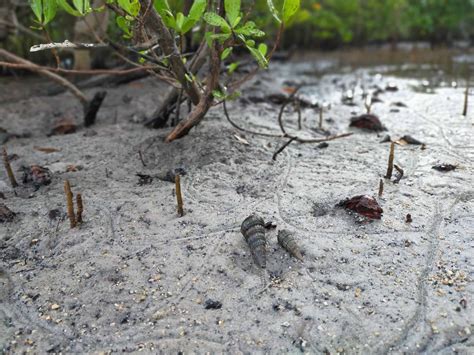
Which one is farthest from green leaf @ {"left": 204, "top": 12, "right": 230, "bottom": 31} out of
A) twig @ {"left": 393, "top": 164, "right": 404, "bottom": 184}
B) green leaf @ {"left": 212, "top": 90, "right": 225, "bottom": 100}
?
twig @ {"left": 393, "top": 164, "right": 404, "bottom": 184}

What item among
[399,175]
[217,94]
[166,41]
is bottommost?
[399,175]

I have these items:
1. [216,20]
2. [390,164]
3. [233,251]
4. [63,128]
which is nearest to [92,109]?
[63,128]

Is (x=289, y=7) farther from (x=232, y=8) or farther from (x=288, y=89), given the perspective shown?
(x=288, y=89)

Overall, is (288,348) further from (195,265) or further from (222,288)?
(195,265)

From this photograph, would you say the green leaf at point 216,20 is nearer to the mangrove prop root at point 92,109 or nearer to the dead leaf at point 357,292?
the dead leaf at point 357,292

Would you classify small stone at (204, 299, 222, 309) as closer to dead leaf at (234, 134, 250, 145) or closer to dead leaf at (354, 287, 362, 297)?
dead leaf at (354, 287, 362, 297)

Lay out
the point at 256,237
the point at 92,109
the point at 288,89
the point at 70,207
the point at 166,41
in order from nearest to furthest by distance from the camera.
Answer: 1. the point at 256,237
2. the point at 70,207
3. the point at 166,41
4. the point at 92,109
5. the point at 288,89
